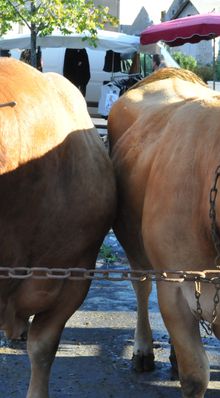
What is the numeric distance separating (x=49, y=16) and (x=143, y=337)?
30.8ft

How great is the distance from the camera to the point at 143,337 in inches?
182

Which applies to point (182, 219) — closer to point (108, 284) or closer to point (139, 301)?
point (139, 301)

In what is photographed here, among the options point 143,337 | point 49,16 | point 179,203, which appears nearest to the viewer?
point 179,203

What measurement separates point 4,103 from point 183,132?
0.89m

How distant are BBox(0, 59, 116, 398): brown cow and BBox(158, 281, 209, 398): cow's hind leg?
0.53 metres

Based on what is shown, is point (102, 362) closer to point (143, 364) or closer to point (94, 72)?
point (143, 364)

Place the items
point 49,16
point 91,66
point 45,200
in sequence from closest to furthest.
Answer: point 45,200 → point 49,16 → point 91,66

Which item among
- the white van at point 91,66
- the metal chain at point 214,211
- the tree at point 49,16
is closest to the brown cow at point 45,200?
the metal chain at point 214,211

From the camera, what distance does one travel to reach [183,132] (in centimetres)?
333

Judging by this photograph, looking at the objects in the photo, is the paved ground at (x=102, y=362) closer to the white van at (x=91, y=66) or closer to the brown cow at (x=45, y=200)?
the brown cow at (x=45, y=200)

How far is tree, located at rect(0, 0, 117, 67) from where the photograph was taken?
12.7 metres

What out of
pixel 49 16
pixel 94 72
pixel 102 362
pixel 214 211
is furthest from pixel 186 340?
pixel 94 72

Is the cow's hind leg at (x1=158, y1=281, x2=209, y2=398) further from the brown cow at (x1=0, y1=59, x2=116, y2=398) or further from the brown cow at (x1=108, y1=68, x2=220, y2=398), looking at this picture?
the brown cow at (x1=0, y1=59, x2=116, y2=398)

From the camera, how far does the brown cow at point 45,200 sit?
308cm
